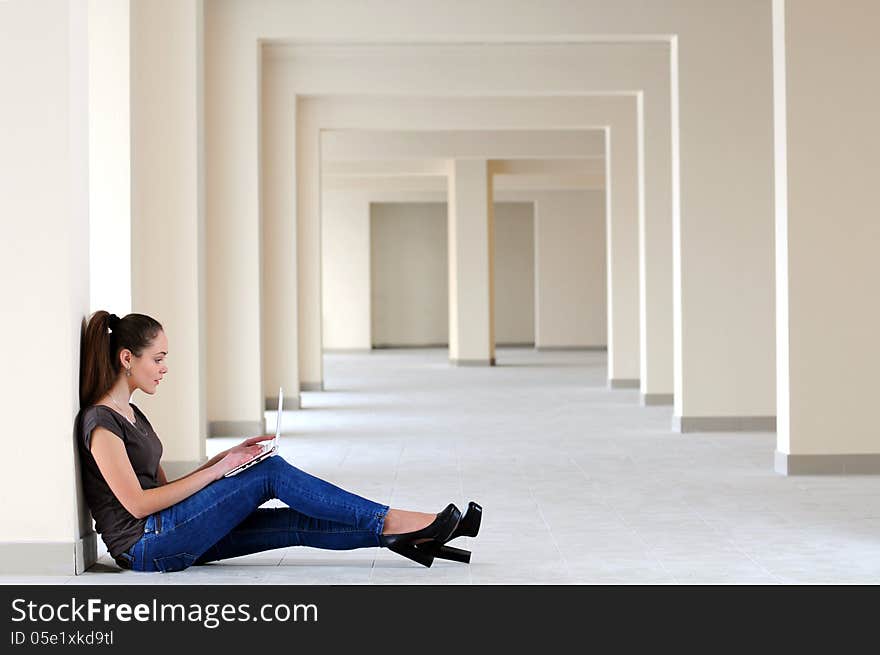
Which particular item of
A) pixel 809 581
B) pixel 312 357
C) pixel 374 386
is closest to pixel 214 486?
pixel 809 581

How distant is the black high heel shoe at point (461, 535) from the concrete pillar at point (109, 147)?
15.0ft

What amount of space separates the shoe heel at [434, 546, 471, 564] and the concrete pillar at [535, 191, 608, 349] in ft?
96.0

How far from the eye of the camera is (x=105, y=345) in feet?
19.6

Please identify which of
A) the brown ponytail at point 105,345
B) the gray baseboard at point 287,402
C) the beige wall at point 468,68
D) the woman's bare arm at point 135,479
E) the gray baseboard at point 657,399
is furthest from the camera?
the gray baseboard at point 287,402

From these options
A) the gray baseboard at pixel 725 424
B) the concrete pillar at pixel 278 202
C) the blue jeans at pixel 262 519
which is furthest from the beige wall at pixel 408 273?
the blue jeans at pixel 262 519

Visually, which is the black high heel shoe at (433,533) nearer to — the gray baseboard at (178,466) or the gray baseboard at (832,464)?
the gray baseboard at (178,466)

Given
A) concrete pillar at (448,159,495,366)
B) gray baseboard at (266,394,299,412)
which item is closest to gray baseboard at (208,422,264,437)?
gray baseboard at (266,394,299,412)

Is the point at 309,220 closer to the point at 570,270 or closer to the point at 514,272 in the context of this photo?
the point at 570,270

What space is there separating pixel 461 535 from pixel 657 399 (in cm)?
1107

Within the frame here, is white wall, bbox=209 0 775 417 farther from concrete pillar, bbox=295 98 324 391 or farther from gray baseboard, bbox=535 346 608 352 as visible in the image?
gray baseboard, bbox=535 346 608 352

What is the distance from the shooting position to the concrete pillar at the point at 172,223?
393 inches

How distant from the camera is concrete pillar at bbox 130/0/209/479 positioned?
9992 millimetres

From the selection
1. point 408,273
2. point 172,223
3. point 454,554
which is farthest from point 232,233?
point 408,273
